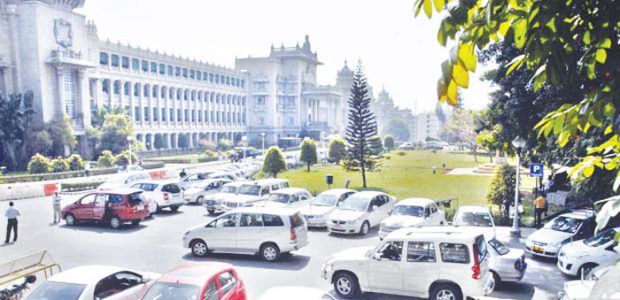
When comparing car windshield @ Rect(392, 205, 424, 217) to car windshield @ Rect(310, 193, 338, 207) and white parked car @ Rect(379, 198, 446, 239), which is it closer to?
white parked car @ Rect(379, 198, 446, 239)

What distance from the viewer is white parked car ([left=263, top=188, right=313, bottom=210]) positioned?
19.0 meters

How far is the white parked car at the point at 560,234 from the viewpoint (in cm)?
1277

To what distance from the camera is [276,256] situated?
12.7 meters

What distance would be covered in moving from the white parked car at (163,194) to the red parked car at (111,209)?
252 centimetres

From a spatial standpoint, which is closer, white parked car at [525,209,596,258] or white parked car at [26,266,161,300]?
white parked car at [26,266,161,300]

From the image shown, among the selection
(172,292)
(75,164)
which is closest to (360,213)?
(172,292)

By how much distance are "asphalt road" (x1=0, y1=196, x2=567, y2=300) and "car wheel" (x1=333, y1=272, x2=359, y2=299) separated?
15.7 inches

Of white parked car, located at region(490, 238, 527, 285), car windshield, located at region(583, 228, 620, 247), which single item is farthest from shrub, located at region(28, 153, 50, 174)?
car windshield, located at region(583, 228, 620, 247)

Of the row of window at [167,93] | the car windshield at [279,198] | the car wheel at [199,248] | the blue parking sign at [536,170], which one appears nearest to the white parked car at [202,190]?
the car windshield at [279,198]

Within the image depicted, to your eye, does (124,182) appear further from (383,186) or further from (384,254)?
(384,254)

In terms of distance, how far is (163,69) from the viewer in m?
67.8

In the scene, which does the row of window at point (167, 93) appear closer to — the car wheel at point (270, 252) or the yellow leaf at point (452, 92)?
the car wheel at point (270, 252)

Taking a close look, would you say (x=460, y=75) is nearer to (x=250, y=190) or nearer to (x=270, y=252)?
(x=270, y=252)

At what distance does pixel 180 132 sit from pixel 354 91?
148 ft
